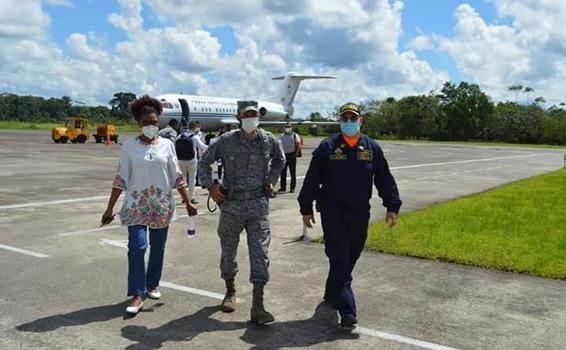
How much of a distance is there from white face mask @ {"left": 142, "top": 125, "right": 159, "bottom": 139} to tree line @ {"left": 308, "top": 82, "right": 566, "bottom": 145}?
79.3 metres

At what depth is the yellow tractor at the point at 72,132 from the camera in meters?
40.7

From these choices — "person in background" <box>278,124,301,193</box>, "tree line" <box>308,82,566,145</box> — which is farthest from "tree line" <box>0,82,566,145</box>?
"person in background" <box>278,124,301,193</box>

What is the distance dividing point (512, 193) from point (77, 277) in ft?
40.2

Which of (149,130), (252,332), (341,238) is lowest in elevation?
(252,332)

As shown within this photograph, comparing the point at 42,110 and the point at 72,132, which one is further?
the point at 42,110

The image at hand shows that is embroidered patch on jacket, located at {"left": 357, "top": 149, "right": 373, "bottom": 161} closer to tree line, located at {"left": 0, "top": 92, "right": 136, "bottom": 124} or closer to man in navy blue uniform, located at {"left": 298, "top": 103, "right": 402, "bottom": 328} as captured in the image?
man in navy blue uniform, located at {"left": 298, "top": 103, "right": 402, "bottom": 328}

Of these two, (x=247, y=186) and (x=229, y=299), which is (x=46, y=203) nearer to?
(x=229, y=299)

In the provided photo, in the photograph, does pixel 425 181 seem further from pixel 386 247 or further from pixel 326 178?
pixel 326 178

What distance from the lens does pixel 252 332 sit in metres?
4.82

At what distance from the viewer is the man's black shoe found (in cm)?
485

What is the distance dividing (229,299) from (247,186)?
1.13 meters

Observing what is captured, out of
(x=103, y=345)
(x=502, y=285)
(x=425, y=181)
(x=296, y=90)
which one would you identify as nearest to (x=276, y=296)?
(x=103, y=345)

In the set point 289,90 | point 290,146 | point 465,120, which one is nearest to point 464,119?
point 465,120

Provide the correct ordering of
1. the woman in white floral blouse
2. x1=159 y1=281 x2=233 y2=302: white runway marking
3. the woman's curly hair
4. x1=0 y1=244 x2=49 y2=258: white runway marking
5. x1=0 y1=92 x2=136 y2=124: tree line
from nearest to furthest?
the woman in white floral blouse < the woman's curly hair < x1=159 y1=281 x2=233 y2=302: white runway marking < x1=0 y1=244 x2=49 y2=258: white runway marking < x1=0 y1=92 x2=136 y2=124: tree line
